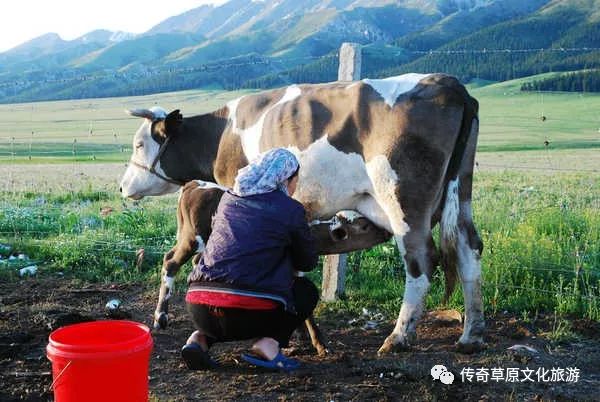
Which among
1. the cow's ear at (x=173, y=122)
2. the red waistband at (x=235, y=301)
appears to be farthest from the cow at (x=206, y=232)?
the red waistband at (x=235, y=301)

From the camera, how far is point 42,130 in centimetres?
3116

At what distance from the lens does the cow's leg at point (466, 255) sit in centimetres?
550

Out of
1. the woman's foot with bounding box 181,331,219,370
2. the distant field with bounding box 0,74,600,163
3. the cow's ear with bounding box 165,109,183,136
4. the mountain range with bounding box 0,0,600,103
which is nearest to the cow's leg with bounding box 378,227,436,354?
the woman's foot with bounding box 181,331,219,370

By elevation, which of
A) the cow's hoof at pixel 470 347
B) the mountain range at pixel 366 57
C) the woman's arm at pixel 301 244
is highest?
the mountain range at pixel 366 57

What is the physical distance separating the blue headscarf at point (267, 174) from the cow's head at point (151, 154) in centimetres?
263

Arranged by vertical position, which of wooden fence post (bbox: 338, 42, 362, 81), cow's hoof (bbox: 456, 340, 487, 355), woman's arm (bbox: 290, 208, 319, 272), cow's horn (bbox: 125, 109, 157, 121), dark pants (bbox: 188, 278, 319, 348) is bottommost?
cow's hoof (bbox: 456, 340, 487, 355)

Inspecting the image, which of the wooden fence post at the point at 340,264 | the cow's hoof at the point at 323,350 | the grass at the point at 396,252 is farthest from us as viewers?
the wooden fence post at the point at 340,264

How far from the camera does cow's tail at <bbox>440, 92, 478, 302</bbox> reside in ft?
17.7

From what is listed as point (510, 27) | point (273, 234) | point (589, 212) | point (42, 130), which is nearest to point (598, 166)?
point (589, 212)

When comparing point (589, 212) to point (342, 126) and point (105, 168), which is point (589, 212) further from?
point (105, 168)

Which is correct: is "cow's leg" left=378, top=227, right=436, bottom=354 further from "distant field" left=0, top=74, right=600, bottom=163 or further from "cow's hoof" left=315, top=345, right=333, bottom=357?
"distant field" left=0, top=74, right=600, bottom=163

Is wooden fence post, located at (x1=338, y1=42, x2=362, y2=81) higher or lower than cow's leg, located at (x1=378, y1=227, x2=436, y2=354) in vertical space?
higher

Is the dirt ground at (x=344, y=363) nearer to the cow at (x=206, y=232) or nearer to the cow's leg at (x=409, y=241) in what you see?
the cow's leg at (x=409, y=241)

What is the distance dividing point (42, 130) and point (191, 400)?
29.2 m
